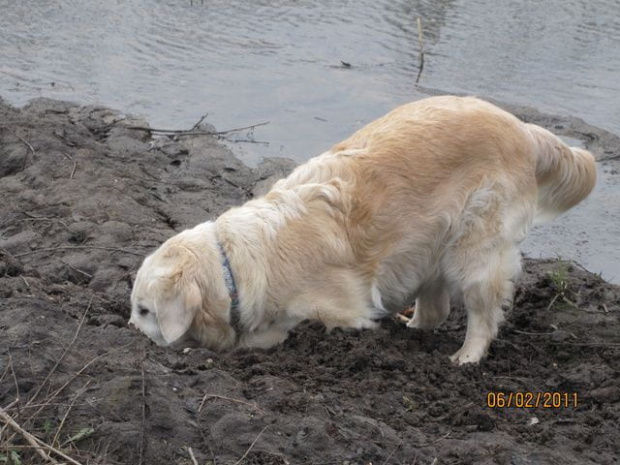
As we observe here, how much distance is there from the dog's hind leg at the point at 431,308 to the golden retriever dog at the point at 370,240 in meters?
0.31

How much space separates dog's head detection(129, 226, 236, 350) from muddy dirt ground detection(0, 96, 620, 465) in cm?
24

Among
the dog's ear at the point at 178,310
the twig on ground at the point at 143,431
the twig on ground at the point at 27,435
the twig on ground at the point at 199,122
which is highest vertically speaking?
the twig on ground at the point at 27,435

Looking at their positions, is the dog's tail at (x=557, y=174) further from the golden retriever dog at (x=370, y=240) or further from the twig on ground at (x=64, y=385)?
A: the twig on ground at (x=64, y=385)

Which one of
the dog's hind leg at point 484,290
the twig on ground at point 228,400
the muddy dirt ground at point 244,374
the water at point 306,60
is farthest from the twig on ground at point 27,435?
the water at point 306,60

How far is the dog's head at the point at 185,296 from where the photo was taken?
18.8 ft

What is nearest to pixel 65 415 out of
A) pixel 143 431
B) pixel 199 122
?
pixel 143 431

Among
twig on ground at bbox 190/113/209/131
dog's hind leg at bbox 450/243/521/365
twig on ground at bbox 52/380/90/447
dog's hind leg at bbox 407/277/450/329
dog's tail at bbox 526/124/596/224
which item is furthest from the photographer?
twig on ground at bbox 190/113/209/131

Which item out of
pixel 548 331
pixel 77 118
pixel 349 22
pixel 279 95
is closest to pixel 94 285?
Result: pixel 548 331

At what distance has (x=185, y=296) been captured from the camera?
573 centimetres

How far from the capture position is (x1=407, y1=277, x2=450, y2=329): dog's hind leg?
6.75 meters
